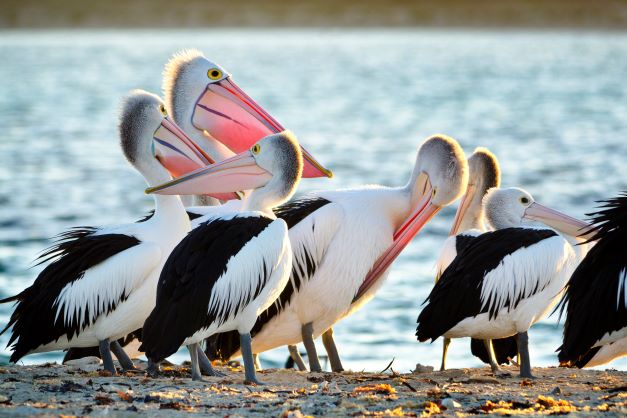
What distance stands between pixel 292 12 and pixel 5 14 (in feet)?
55.8

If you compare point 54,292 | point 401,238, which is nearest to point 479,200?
point 401,238

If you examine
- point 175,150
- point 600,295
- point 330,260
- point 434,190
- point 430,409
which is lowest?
point 430,409

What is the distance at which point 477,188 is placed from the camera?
279 inches

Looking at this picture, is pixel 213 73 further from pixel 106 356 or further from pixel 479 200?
pixel 106 356

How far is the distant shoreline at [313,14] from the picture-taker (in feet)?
204

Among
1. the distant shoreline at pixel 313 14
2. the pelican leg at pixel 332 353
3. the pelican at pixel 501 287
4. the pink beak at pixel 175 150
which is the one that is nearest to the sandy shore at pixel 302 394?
the pelican at pixel 501 287

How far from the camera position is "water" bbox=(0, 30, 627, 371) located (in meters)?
10.6

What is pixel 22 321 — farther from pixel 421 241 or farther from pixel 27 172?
pixel 27 172

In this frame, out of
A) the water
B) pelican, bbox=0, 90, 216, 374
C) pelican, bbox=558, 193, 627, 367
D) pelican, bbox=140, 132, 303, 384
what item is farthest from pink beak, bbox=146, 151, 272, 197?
the water

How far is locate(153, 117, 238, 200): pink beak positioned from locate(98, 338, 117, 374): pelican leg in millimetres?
1128

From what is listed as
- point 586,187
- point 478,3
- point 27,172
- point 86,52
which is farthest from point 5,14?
point 586,187

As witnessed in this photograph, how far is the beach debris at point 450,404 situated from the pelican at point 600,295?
90 centimetres

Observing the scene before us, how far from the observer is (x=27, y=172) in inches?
709

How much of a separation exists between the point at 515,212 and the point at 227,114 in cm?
185
